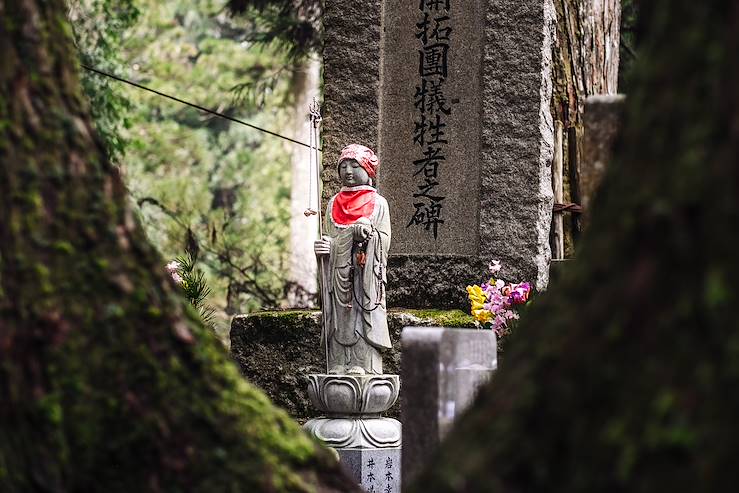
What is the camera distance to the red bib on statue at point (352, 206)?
8250 millimetres

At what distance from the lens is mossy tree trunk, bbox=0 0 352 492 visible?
2486 mm

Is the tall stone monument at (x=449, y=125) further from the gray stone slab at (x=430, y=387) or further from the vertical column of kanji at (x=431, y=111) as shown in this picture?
the gray stone slab at (x=430, y=387)

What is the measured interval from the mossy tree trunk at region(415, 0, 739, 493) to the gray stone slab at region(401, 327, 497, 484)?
1427mm

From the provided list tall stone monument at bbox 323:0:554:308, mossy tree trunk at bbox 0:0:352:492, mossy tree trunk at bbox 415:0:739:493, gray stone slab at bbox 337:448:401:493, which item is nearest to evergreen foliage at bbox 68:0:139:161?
tall stone monument at bbox 323:0:554:308

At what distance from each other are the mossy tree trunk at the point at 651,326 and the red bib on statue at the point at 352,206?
614 centimetres

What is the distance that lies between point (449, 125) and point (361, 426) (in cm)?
308

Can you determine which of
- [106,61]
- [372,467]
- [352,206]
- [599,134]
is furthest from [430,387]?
[106,61]

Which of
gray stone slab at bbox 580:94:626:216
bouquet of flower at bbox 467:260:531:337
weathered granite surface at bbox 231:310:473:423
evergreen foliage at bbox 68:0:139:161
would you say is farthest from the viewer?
evergreen foliage at bbox 68:0:139:161

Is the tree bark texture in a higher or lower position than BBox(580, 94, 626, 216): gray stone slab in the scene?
higher

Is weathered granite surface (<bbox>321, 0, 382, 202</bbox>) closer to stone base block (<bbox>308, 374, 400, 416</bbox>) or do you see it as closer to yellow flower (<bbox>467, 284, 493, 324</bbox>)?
stone base block (<bbox>308, 374, 400, 416</bbox>)

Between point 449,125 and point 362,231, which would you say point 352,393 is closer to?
point 362,231

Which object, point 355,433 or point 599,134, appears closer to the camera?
point 599,134

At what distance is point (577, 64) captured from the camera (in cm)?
1123

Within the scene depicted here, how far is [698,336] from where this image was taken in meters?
1.83
